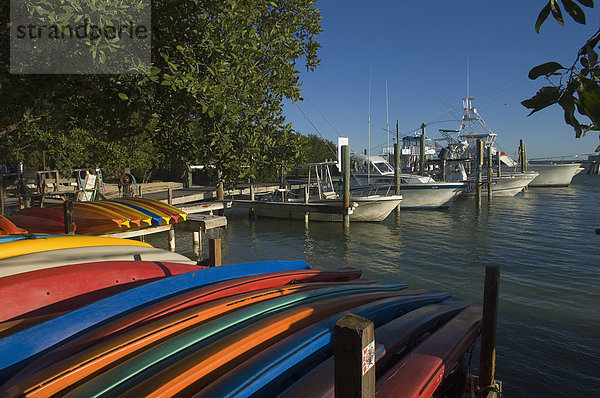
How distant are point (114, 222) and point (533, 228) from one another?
18.0 meters

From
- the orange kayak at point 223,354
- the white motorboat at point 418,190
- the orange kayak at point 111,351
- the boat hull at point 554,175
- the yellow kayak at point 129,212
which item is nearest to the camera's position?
the orange kayak at point 111,351

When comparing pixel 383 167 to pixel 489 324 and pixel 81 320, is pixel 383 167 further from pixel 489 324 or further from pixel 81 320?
pixel 81 320

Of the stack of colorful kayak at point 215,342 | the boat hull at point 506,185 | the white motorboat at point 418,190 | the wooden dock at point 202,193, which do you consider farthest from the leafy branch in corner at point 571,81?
the boat hull at point 506,185

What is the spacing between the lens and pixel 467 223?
20.8 metres

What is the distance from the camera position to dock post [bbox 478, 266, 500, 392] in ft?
14.0

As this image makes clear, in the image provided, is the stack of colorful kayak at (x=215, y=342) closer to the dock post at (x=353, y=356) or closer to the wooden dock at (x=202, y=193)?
the dock post at (x=353, y=356)

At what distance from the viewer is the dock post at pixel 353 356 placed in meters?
1.91

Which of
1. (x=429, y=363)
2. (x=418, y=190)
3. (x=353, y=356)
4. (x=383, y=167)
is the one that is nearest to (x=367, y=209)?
(x=418, y=190)

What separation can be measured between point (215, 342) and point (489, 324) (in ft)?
9.83

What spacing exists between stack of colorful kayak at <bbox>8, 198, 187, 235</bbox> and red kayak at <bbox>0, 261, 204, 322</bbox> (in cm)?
374

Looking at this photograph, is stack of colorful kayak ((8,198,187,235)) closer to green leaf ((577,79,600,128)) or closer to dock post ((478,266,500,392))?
dock post ((478,266,500,392))

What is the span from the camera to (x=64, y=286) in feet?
13.8

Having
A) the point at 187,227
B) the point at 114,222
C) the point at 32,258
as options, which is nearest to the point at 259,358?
the point at 32,258

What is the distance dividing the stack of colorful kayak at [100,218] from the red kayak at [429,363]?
21.7 ft
